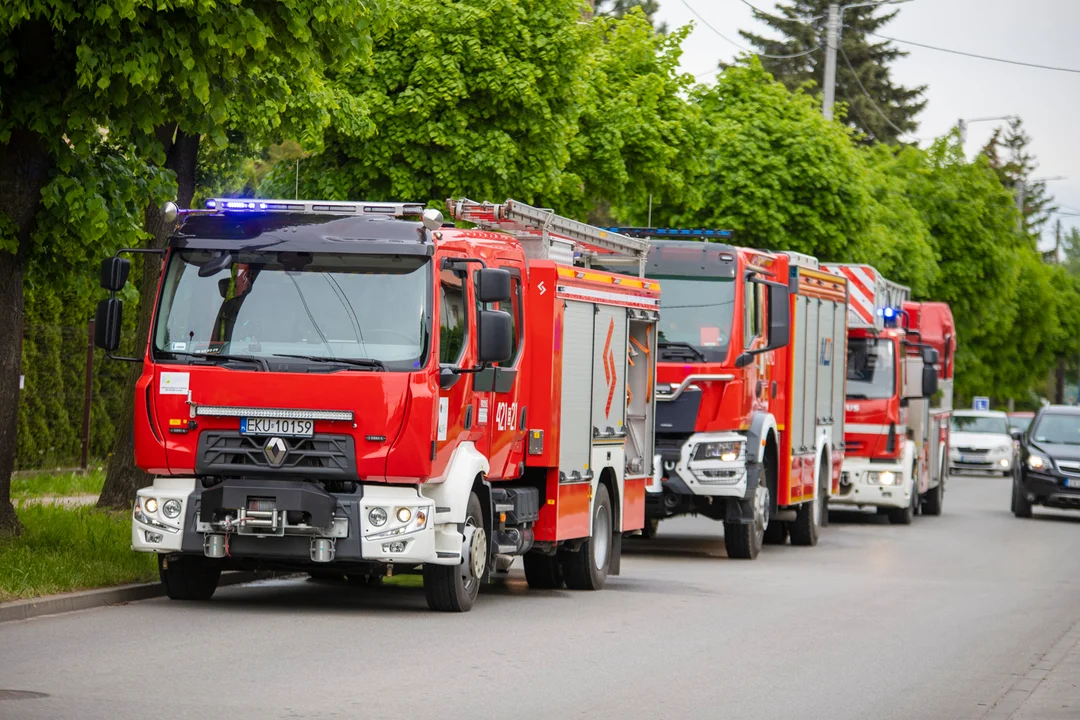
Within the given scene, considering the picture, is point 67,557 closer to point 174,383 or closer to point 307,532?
point 174,383

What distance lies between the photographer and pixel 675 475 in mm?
18875

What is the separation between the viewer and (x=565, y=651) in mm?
11266

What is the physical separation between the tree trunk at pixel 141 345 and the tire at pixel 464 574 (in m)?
5.02

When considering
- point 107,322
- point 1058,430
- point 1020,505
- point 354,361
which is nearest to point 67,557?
point 107,322

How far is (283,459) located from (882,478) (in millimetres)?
15932

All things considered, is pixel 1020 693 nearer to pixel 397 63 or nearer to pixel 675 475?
pixel 675 475

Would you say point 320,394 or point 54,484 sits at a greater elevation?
point 320,394

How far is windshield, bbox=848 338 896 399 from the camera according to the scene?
26219mm

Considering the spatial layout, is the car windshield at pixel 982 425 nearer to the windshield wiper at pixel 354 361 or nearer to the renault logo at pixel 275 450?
the windshield wiper at pixel 354 361

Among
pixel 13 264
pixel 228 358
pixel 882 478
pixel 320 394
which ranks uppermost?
pixel 13 264

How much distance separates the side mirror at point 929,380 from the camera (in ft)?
88.3

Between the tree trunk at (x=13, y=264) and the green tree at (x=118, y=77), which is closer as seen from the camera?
the green tree at (x=118, y=77)

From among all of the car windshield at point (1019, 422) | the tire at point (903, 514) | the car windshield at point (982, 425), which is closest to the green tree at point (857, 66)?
the car windshield at point (1019, 422)

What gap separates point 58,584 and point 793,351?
35.6ft
